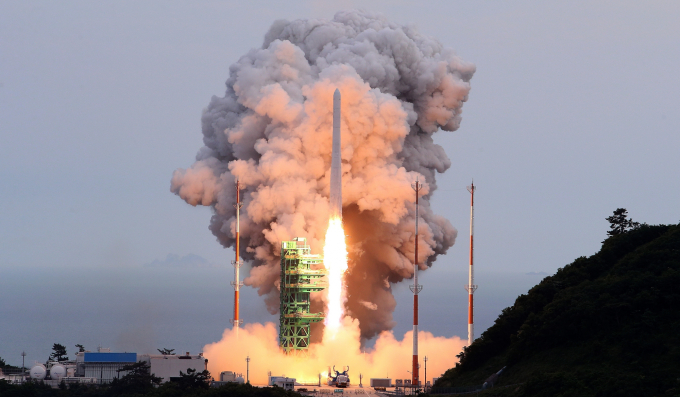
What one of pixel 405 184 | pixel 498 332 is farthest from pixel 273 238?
pixel 498 332

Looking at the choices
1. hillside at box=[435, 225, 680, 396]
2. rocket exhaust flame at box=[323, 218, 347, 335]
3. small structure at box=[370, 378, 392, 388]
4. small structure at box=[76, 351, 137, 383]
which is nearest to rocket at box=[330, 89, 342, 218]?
rocket exhaust flame at box=[323, 218, 347, 335]

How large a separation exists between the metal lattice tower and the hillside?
15.0m

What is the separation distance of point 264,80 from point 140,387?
24.8m

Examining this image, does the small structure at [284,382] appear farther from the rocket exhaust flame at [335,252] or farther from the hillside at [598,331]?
the hillside at [598,331]

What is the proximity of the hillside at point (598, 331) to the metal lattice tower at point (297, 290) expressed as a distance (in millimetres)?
14966

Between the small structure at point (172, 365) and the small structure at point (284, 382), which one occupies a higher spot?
Result: the small structure at point (172, 365)

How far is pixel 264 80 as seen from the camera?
82312 mm

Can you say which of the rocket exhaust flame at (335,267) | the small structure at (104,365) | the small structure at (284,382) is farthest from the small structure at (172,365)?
the rocket exhaust flame at (335,267)

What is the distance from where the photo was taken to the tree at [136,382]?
68.5 metres

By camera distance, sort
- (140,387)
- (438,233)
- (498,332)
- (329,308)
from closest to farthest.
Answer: (498,332) < (140,387) < (329,308) < (438,233)

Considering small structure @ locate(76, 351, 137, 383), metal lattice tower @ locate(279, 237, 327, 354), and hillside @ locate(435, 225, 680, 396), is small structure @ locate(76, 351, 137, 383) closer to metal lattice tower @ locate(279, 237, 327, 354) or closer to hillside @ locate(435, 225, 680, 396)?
metal lattice tower @ locate(279, 237, 327, 354)

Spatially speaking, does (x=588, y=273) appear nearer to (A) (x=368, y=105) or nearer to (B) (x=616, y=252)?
(B) (x=616, y=252)

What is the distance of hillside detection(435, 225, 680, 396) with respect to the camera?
52406 millimetres

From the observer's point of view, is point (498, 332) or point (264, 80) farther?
point (264, 80)
